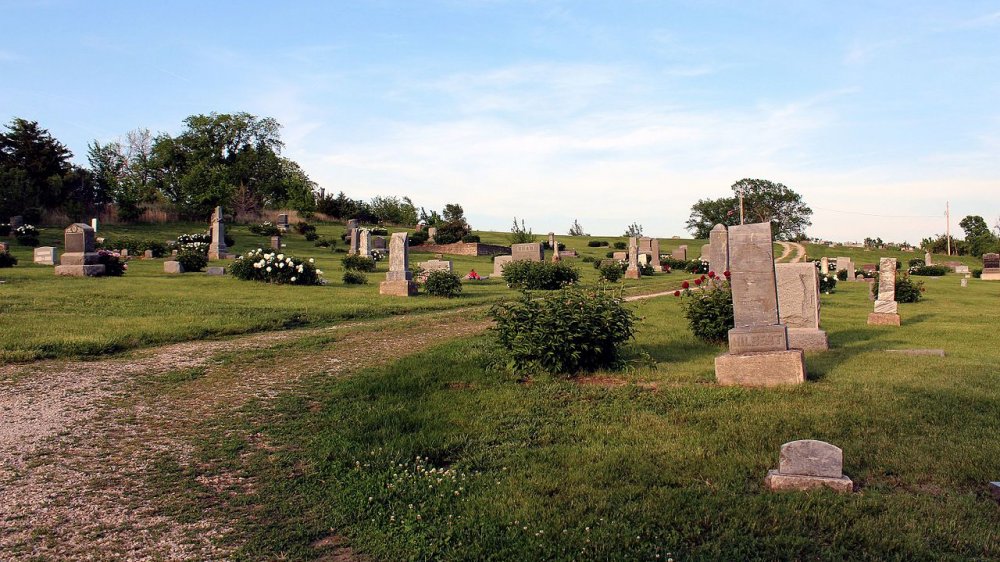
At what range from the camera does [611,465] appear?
500 cm

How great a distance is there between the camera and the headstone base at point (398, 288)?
64.1 feet

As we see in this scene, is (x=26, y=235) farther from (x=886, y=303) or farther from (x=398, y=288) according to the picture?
(x=886, y=303)

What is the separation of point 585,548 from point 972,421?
178 inches

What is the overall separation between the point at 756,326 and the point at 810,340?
3562 mm

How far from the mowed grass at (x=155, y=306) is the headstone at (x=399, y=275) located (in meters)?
0.49

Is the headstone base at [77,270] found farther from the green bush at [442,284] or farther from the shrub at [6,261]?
the green bush at [442,284]

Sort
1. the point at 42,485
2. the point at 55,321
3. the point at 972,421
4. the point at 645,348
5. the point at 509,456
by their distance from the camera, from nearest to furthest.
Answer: the point at 42,485 < the point at 509,456 < the point at 972,421 < the point at 645,348 < the point at 55,321

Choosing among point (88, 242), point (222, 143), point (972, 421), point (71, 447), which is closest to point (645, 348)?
point (972, 421)

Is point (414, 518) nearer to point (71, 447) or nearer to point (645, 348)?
point (71, 447)

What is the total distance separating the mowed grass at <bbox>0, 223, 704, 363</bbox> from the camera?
10500 mm

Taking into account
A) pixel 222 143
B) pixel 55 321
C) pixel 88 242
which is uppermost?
pixel 222 143

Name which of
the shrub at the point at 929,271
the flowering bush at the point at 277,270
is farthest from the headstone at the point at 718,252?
the shrub at the point at 929,271

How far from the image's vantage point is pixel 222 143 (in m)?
70.7

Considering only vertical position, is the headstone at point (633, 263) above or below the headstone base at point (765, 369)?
above
